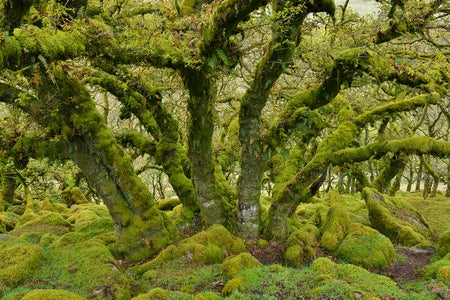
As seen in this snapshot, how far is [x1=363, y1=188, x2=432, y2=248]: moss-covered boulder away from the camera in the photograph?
1248 centimetres

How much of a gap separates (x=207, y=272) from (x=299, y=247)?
2935 millimetres

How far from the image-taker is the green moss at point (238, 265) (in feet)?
27.7

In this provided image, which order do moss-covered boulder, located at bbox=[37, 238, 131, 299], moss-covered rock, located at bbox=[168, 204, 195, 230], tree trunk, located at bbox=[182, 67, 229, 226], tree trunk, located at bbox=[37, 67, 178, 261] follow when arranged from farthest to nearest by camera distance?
moss-covered rock, located at bbox=[168, 204, 195, 230]
tree trunk, located at bbox=[182, 67, 229, 226]
tree trunk, located at bbox=[37, 67, 178, 261]
moss-covered boulder, located at bbox=[37, 238, 131, 299]

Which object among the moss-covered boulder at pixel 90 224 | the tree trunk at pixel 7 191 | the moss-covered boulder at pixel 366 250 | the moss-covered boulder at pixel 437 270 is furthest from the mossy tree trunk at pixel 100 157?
the tree trunk at pixel 7 191

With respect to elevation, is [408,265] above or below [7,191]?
below

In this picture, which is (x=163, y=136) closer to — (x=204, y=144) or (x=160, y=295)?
(x=204, y=144)

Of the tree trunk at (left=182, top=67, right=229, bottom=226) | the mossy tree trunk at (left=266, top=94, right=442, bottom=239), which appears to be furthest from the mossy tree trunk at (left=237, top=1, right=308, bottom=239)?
the tree trunk at (left=182, top=67, right=229, bottom=226)

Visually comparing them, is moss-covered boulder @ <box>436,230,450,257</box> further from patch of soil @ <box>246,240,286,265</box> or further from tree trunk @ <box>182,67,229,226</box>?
tree trunk @ <box>182,67,229,226</box>

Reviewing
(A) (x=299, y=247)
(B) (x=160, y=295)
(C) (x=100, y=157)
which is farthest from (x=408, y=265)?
(C) (x=100, y=157)

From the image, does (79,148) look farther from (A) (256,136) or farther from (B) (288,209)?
(B) (288,209)

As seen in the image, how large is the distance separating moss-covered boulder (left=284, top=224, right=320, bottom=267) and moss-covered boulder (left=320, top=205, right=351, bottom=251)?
416 mm

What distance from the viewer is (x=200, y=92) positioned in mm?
9375

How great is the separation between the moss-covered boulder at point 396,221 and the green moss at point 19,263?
10634 mm

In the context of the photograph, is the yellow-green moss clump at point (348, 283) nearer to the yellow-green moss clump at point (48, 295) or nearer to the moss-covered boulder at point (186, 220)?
the yellow-green moss clump at point (48, 295)
